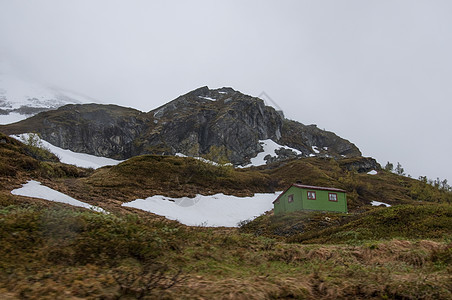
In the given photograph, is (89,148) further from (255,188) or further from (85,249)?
(85,249)

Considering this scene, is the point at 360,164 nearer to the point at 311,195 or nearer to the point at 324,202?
the point at 324,202

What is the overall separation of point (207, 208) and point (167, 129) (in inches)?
4214

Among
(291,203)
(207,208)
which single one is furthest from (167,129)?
(291,203)

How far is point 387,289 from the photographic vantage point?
20.6 feet

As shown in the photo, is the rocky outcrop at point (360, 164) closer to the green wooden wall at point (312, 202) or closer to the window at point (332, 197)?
the green wooden wall at point (312, 202)

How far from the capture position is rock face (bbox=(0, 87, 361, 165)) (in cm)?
12256

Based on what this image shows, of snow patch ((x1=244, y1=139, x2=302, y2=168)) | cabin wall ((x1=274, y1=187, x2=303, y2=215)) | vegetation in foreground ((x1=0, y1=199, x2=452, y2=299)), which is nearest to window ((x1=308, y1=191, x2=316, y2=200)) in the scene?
cabin wall ((x1=274, y1=187, x2=303, y2=215))

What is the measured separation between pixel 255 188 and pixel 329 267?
5237 cm

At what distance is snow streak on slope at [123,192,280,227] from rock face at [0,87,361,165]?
63297 mm

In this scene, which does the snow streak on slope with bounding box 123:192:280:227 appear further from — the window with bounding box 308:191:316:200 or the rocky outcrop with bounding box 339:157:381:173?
the rocky outcrop with bounding box 339:157:381:173

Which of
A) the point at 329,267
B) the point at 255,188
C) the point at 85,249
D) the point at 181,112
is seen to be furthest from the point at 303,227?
the point at 181,112

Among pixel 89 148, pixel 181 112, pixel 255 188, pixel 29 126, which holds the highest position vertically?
pixel 181 112

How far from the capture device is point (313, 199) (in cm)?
3669

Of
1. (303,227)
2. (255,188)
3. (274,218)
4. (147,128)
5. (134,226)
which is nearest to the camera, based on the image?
(134,226)
